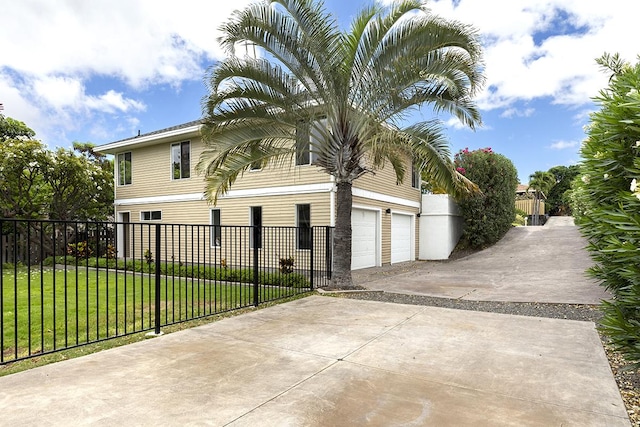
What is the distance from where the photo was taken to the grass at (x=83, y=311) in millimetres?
4309

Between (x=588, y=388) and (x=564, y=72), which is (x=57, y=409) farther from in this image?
(x=564, y=72)

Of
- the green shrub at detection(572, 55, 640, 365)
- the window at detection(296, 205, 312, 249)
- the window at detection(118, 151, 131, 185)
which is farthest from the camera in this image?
the window at detection(118, 151, 131, 185)

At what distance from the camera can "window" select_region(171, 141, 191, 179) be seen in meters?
14.8

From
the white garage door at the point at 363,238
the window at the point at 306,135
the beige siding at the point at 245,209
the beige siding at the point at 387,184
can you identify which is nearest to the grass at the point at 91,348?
the window at the point at 306,135

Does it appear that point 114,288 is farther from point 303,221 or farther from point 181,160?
point 181,160

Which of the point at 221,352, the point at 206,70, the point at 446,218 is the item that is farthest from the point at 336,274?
the point at 446,218

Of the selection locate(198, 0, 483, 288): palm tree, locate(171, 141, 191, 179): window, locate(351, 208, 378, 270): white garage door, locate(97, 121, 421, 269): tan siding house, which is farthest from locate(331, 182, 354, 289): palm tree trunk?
locate(171, 141, 191, 179): window

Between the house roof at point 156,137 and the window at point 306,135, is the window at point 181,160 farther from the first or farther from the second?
the window at point 306,135

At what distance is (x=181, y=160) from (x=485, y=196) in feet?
41.8

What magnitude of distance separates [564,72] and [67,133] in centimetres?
2623

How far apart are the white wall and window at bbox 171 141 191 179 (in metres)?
10.2

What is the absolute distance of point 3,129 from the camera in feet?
65.5

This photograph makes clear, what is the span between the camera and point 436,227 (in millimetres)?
16391

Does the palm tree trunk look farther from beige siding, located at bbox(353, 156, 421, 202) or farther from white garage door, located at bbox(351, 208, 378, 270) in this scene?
white garage door, located at bbox(351, 208, 378, 270)
